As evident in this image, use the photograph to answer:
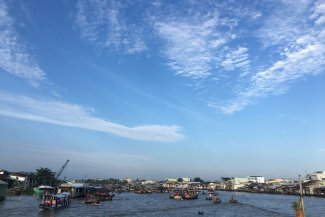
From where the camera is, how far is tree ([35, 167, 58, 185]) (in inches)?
3489

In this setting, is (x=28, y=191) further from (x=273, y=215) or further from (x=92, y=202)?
(x=273, y=215)

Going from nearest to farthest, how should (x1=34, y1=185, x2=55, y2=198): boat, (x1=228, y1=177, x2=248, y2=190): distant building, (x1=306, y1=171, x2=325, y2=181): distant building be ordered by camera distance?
(x1=34, y1=185, x2=55, y2=198): boat → (x1=306, y1=171, x2=325, y2=181): distant building → (x1=228, y1=177, x2=248, y2=190): distant building

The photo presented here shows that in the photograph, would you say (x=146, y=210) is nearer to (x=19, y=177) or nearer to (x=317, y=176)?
(x=19, y=177)

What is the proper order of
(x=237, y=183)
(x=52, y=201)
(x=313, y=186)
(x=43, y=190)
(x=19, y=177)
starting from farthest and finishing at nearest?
1. (x=237, y=183)
2. (x=313, y=186)
3. (x=19, y=177)
4. (x=43, y=190)
5. (x=52, y=201)

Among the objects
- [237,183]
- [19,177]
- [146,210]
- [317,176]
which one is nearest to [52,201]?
[146,210]

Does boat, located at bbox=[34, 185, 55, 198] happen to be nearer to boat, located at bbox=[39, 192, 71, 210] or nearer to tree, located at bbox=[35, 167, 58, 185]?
tree, located at bbox=[35, 167, 58, 185]

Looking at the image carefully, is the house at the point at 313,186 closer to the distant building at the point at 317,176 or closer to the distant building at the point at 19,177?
the distant building at the point at 317,176

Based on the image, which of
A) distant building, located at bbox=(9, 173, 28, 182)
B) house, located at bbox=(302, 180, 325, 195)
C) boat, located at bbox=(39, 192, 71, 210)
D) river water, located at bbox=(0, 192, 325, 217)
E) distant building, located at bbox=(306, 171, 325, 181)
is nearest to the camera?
river water, located at bbox=(0, 192, 325, 217)

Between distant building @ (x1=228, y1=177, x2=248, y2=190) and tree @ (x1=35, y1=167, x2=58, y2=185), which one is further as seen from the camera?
distant building @ (x1=228, y1=177, x2=248, y2=190)

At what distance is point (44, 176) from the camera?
291 feet

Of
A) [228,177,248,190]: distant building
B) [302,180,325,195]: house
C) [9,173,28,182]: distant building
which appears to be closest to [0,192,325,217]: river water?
[9,173,28,182]: distant building

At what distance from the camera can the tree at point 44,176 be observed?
291ft

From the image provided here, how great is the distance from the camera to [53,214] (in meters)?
38.5

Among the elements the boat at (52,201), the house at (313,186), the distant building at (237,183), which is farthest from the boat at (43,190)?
the distant building at (237,183)
